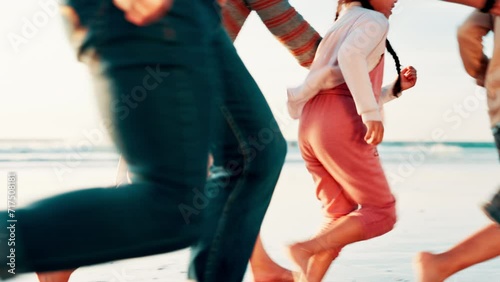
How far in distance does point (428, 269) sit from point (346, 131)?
1.81ft

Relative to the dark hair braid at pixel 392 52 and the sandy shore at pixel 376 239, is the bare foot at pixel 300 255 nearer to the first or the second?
the sandy shore at pixel 376 239

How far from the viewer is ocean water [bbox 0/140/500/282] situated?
324 cm

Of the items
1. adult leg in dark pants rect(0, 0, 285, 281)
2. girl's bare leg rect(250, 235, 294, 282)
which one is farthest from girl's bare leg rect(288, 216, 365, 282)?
adult leg in dark pants rect(0, 0, 285, 281)

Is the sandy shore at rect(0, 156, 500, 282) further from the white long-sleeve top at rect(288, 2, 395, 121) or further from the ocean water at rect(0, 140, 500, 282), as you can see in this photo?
the white long-sleeve top at rect(288, 2, 395, 121)

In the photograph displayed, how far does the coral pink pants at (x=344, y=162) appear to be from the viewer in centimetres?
266

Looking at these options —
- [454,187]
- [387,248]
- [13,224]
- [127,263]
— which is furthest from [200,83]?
[454,187]

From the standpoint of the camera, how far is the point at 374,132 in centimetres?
256

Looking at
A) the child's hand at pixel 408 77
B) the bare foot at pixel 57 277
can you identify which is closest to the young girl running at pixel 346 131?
the child's hand at pixel 408 77

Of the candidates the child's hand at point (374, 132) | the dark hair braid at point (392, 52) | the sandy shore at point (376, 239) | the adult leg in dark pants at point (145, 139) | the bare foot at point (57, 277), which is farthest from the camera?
the sandy shore at point (376, 239)

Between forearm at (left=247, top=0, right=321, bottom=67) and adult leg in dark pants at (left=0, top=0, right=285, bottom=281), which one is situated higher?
adult leg in dark pants at (left=0, top=0, right=285, bottom=281)

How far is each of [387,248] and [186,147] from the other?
2.69 m

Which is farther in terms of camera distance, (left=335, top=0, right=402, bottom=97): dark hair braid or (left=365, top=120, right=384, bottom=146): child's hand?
(left=335, top=0, right=402, bottom=97): dark hair braid

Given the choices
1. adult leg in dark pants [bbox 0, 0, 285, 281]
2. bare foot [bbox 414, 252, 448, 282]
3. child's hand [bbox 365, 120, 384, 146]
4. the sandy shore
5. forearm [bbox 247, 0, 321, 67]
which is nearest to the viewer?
adult leg in dark pants [bbox 0, 0, 285, 281]

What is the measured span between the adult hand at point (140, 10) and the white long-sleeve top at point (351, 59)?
52.0 inches
